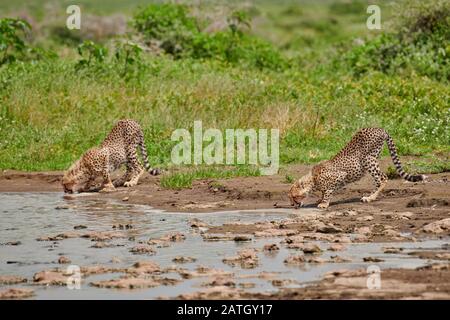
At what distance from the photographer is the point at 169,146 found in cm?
1686

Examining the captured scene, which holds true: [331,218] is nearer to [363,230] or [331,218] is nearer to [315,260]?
[363,230]

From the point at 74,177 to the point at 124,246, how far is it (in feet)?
15.1

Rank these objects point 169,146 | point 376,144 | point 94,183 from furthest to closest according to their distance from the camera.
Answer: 1. point 169,146
2. point 94,183
3. point 376,144

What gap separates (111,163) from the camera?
1526 cm

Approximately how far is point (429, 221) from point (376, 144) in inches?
104

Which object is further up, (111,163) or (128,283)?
(111,163)

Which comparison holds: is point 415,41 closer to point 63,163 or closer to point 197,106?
point 197,106

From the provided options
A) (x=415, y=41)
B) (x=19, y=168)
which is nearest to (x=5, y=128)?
(x=19, y=168)

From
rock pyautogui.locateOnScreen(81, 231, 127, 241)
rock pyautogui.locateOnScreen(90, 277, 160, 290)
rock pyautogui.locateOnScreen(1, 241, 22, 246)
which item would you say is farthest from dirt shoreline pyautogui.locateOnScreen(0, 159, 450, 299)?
rock pyautogui.locateOnScreen(1, 241, 22, 246)

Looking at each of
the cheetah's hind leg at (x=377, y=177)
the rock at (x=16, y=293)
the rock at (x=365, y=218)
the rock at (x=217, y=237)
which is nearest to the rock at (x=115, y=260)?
the rock at (x=16, y=293)

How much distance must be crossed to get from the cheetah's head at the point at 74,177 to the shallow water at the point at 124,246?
460mm

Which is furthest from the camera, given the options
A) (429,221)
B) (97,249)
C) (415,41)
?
(415,41)

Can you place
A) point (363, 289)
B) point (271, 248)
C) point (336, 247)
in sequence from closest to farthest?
point (363, 289) → point (336, 247) → point (271, 248)

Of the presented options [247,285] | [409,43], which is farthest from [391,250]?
[409,43]
